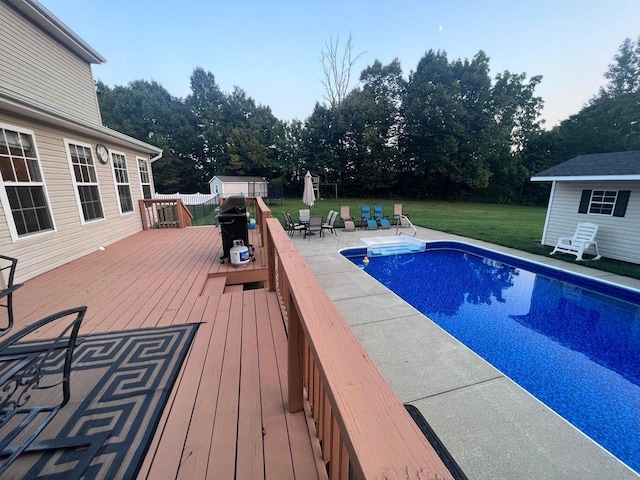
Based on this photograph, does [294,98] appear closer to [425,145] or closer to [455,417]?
[425,145]

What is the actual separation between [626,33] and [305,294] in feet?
123

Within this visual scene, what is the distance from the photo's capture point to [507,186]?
1005 inches

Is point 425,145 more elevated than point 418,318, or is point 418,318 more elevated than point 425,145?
point 425,145

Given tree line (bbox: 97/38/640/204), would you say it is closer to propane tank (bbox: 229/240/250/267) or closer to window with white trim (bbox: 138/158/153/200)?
window with white trim (bbox: 138/158/153/200)

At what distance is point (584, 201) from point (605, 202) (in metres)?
0.49

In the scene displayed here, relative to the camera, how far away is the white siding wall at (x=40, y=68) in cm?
555

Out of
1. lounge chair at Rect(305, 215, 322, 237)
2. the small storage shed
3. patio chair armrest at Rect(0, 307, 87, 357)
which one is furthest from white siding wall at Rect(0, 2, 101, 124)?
the small storage shed

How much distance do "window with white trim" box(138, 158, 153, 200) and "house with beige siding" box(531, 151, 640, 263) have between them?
1298cm

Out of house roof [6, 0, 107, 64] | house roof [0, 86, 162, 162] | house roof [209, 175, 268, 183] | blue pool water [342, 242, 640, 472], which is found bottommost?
blue pool water [342, 242, 640, 472]

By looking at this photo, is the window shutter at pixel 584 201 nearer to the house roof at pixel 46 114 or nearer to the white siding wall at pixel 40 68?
the house roof at pixel 46 114

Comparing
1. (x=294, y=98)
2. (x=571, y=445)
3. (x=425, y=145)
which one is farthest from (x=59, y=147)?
(x=294, y=98)

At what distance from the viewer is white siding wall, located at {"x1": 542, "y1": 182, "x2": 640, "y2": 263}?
23.3ft

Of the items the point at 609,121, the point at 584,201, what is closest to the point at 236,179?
the point at 584,201

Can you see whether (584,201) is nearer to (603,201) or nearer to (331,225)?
(603,201)
